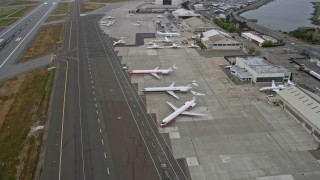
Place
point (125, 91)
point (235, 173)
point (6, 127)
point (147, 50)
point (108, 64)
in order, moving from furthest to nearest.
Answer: point (147, 50)
point (108, 64)
point (125, 91)
point (6, 127)
point (235, 173)

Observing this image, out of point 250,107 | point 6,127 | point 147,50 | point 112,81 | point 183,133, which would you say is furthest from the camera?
point 147,50

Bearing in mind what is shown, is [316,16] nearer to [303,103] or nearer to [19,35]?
[303,103]

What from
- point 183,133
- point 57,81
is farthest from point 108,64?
point 183,133

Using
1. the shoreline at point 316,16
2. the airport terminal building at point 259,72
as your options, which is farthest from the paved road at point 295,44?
the shoreline at point 316,16

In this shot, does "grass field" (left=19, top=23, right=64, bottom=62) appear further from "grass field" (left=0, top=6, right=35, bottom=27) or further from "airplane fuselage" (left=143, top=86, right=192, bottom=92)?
"airplane fuselage" (left=143, top=86, right=192, bottom=92)

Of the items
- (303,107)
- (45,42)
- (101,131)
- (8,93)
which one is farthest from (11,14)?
(303,107)

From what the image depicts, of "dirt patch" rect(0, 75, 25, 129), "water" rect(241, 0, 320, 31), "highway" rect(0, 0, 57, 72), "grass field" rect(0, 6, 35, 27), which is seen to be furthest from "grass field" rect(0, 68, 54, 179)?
"water" rect(241, 0, 320, 31)

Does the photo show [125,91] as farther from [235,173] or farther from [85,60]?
[235,173]
